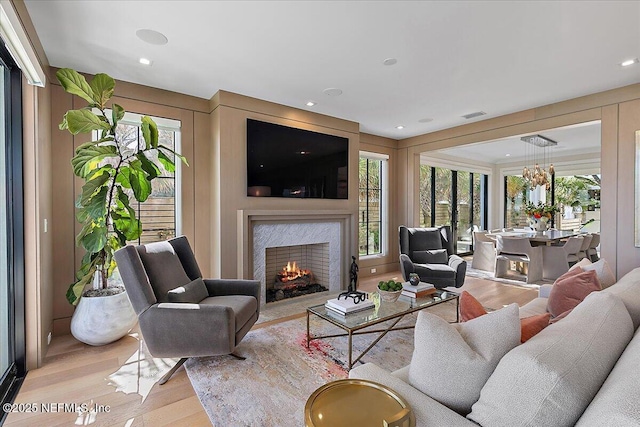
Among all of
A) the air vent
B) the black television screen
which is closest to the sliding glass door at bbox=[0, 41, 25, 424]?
the black television screen

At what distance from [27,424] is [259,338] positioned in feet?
5.44

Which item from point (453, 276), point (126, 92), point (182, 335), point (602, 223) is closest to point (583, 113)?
point (602, 223)

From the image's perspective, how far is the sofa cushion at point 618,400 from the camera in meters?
0.71

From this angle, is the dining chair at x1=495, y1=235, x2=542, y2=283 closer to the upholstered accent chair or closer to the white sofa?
the upholstered accent chair

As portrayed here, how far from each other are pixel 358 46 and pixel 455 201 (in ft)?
20.6

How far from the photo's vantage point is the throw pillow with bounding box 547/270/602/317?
7.04ft

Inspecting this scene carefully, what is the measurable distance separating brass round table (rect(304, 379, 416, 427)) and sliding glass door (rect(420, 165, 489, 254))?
253 inches

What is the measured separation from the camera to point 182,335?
7.48ft

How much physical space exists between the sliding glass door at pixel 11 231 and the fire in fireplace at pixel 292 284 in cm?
249

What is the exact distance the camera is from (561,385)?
87cm

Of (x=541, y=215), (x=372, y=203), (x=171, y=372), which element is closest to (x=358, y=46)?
(x=171, y=372)

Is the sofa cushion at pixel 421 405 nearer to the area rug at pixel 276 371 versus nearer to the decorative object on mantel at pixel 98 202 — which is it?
the area rug at pixel 276 371

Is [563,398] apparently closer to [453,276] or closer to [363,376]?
[363,376]

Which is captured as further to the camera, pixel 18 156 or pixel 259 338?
pixel 259 338
